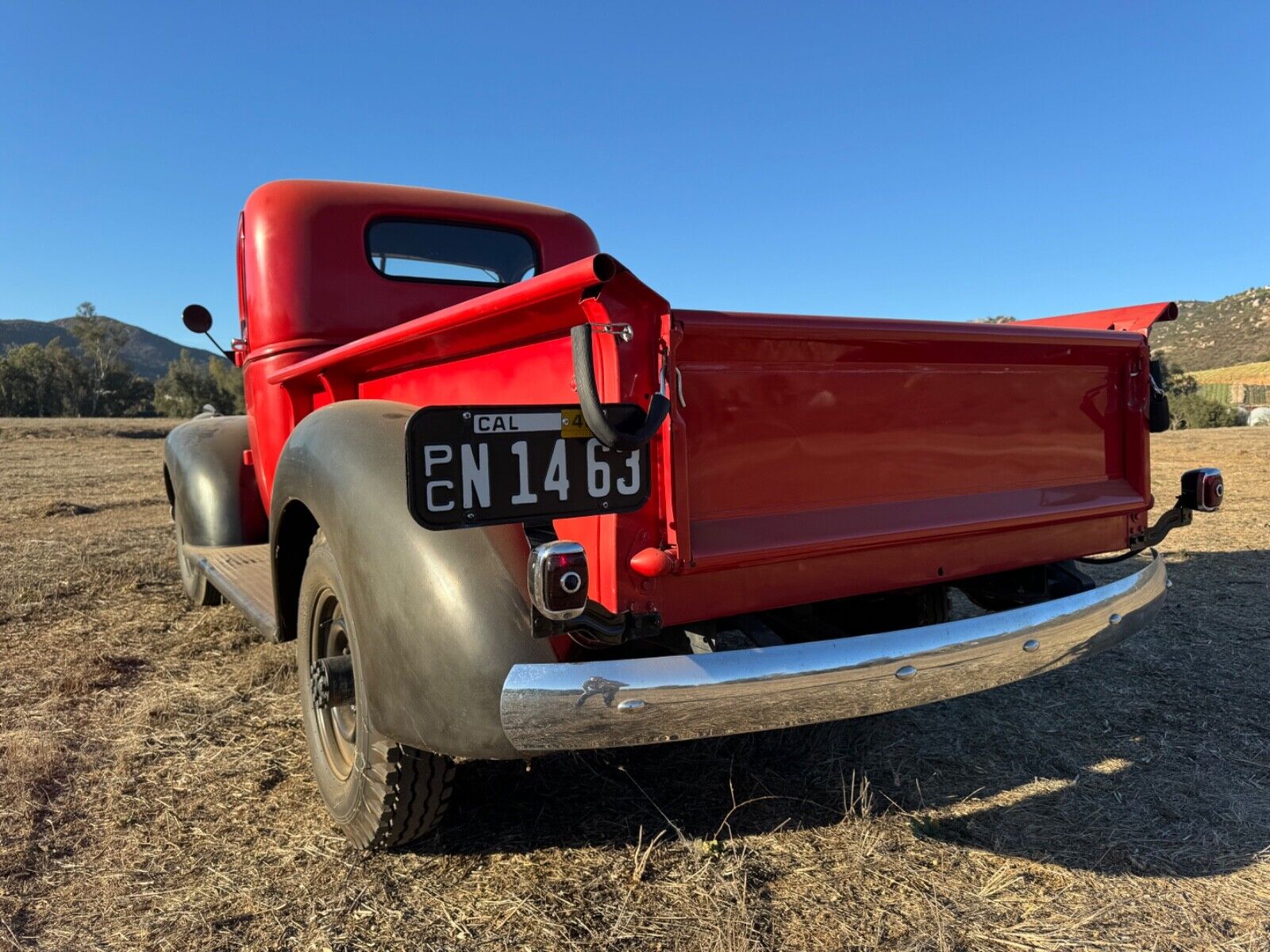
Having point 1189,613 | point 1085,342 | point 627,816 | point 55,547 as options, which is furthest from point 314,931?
point 55,547

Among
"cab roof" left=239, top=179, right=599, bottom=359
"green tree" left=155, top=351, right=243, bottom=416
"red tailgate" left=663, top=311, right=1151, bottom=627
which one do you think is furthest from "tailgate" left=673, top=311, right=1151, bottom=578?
"green tree" left=155, top=351, right=243, bottom=416

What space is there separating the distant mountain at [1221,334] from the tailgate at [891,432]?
151 feet

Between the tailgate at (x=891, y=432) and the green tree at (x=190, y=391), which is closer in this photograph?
the tailgate at (x=891, y=432)

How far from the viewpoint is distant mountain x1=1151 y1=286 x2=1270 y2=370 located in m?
42.2

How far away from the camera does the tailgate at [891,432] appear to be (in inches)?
75.7

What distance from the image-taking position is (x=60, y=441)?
59.2ft

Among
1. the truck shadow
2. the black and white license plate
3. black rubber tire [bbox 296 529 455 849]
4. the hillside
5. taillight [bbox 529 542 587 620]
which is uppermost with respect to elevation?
the hillside

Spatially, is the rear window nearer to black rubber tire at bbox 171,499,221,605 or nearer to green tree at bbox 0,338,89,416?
black rubber tire at bbox 171,499,221,605

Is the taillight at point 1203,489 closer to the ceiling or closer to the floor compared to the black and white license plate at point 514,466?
closer to the floor

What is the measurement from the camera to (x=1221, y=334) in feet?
152

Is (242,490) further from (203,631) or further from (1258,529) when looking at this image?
(1258,529)

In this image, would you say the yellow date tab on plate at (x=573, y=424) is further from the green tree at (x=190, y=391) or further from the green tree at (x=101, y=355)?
the green tree at (x=101, y=355)

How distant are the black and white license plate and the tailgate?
0.21m

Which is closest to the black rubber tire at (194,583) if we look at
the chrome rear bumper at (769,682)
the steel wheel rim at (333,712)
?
the steel wheel rim at (333,712)
